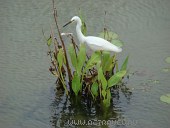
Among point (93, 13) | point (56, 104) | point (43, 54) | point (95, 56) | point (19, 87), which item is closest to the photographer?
point (95, 56)

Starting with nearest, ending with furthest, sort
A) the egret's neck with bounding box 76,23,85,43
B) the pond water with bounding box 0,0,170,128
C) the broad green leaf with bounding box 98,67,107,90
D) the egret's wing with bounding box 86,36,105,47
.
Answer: the broad green leaf with bounding box 98,67,107,90, the pond water with bounding box 0,0,170,128, the egret's wing with bounding box 86,36,105,47, the egret's neck with bounding box 76,23,85,43

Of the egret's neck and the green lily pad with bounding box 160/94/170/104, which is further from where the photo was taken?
→ the egret's neck

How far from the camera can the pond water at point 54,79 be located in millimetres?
5395

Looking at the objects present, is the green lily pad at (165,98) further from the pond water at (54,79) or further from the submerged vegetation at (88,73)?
the submerged vegetation at (88,73)

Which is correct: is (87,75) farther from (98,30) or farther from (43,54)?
(98,30)

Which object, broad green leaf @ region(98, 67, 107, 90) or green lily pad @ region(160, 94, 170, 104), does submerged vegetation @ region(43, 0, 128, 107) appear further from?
green lily pad @ region(160, 94, 170, 104)

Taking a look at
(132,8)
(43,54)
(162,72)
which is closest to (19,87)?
(43,54)

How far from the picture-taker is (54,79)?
6344 mm

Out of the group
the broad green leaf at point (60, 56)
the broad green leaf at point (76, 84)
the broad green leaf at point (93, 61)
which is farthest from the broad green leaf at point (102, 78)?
the broad green leaf at point (60, 56)

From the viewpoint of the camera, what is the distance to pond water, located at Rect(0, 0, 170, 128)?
17.7ft

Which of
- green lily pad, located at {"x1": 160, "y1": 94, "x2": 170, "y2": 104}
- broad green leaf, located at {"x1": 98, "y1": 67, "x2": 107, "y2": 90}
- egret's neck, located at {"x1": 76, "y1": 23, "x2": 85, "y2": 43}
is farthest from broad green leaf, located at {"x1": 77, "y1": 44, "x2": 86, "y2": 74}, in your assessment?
green lily pad, located at {"x1": 160, "y1": 94, "x2": 170, "y2": 104}

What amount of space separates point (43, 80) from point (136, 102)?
5.23 feet

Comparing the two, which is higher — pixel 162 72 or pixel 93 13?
pixel 93 13

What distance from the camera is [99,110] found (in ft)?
18.0
